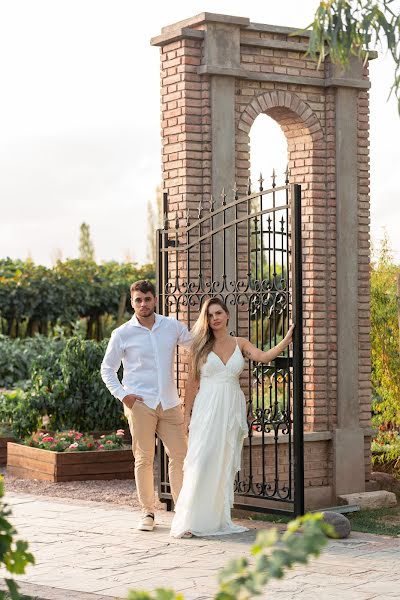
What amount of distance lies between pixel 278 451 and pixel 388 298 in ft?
9.27

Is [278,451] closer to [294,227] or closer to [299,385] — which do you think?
[299,385]

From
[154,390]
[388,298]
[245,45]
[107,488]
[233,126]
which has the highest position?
[245,45]

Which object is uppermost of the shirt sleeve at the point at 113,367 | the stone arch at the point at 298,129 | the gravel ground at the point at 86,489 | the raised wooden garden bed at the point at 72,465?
the stone arch at the point at 298,129

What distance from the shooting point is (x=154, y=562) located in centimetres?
710

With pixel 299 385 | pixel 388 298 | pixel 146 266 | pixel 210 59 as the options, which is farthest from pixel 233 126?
pixel 146 266

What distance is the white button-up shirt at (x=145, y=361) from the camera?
28.0 ft

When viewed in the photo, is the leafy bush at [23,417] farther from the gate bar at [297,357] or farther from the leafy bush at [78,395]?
the gate bar at [297,357]

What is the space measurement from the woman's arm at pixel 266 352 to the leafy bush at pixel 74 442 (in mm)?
3111

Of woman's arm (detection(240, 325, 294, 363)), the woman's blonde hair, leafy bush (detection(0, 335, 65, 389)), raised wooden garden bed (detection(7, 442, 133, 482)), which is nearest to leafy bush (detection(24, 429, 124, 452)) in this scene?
raised wooden garden bed (detection(7, 442, 133, 482))

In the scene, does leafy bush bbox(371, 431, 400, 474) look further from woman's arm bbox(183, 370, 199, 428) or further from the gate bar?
woman's arm bbox(183, 370, 199, 428)

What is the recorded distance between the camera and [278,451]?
977 cm

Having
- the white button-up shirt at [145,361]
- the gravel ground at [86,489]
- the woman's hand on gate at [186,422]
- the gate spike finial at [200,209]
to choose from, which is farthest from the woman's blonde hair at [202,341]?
the gravel ground at [86,489]

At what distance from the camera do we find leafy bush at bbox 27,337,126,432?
40.6 ft

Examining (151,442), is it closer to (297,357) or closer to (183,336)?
(183,336)
